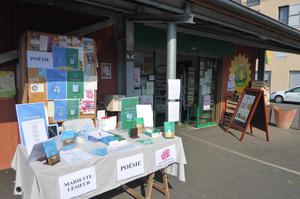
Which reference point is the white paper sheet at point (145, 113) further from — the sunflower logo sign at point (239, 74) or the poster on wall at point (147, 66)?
the sunflower logo sign at point (239, 74)

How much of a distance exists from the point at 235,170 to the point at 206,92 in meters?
3.41

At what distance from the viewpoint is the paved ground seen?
10.5ft

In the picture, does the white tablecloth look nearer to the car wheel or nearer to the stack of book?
the stack of book

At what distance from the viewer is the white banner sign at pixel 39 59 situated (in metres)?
3.21

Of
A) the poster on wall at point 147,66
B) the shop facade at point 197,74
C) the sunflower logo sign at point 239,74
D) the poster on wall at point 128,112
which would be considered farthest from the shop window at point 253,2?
the poster on wall at point 128,112

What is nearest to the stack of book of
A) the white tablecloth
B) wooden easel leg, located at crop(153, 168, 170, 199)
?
the white tablecloth

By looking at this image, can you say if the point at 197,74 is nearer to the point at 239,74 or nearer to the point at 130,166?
the point at 239,74

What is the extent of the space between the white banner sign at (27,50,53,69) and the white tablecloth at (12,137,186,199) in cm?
128

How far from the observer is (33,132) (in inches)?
97.7

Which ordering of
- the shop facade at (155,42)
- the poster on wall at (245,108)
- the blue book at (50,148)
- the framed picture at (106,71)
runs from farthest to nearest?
the poster on wall at (245,108) < the framed picture at (106,71) < the shop facade at (155,42) < the blue book at (50,148)

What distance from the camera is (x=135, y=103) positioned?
3.28m

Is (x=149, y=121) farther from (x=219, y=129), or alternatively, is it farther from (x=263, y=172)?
(x=219, y=129)

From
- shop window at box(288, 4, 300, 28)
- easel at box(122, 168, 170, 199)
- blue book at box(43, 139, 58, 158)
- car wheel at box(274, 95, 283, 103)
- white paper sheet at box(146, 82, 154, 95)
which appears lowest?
easel at box(122, 168, 170, 199)

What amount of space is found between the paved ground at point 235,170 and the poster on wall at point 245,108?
487mm
